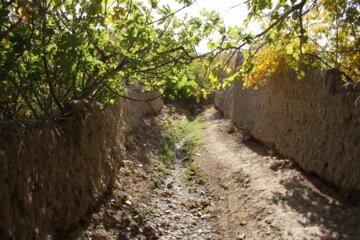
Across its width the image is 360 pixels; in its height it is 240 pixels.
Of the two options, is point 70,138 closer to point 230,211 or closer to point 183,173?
point 230,211

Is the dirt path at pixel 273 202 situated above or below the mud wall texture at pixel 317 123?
below

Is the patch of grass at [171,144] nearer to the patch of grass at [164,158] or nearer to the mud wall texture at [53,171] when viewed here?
the patch of grass at [164,158]

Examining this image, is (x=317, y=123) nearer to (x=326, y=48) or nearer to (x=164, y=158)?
(x=326, y=48)

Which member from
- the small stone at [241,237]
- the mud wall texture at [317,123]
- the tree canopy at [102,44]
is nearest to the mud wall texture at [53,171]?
the tree canopy at [102,44]

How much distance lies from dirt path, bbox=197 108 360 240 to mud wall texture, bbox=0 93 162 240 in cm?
232

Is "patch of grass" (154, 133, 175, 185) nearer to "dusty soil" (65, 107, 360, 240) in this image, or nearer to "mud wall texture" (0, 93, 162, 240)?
"dusty soil" (65, 107, 360, 240)

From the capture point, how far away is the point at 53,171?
3.73m

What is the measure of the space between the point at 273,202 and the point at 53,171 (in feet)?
12.1

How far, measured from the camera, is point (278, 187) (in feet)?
20.4

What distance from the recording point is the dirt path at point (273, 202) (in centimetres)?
467

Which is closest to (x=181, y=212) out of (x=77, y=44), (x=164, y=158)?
(x=164, y=158)

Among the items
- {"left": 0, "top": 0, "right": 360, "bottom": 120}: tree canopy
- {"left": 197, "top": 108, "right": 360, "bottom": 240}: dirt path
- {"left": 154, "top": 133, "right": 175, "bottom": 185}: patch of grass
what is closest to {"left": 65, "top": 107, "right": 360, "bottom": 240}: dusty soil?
{"left": 197, "top": 108, "right": 360, "bottom": 240}: dirt path

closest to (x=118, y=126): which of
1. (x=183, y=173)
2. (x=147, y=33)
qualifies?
(x=183, y=173)

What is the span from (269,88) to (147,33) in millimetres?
5276
